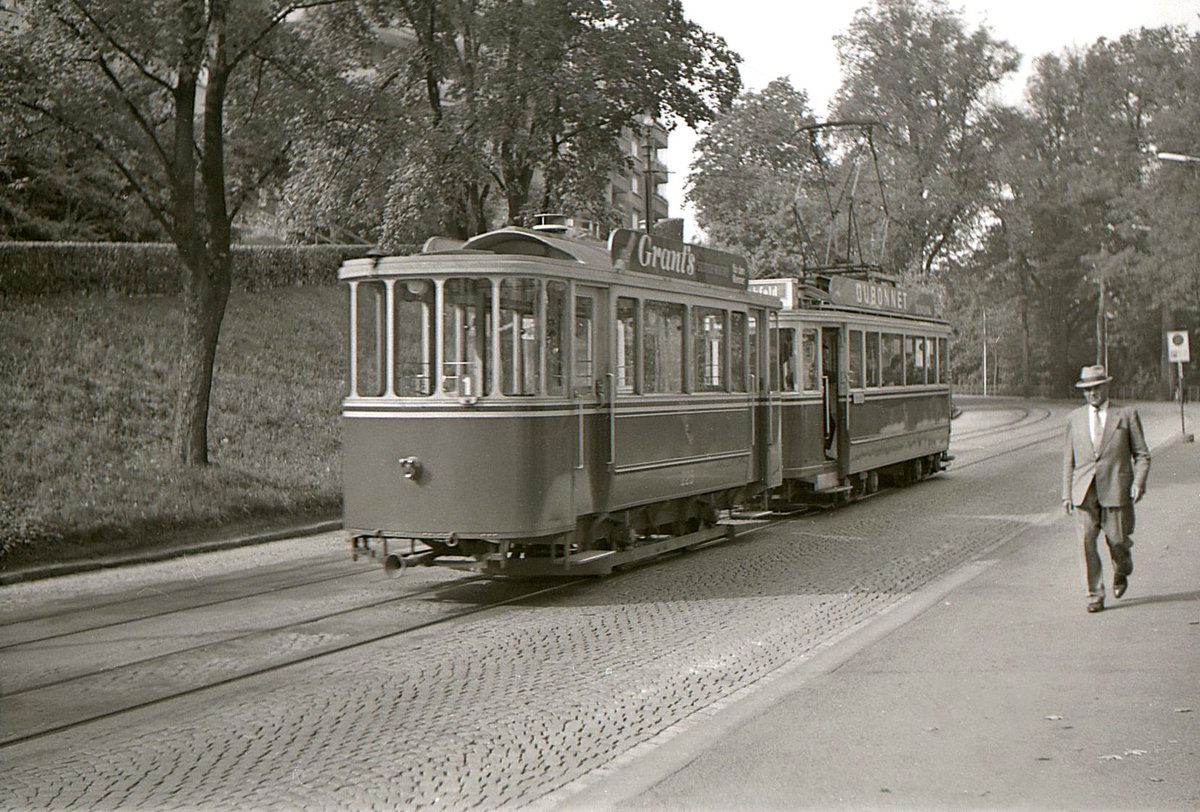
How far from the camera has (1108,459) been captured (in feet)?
30.6

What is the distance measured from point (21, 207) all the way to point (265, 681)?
24.6m

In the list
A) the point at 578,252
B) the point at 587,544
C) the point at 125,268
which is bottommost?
the point at 587,544

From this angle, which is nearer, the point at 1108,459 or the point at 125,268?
the point at 1108,459

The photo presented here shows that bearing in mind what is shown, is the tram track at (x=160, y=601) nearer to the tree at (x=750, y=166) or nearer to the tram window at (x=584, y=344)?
the tram window at (x=584, y=344)

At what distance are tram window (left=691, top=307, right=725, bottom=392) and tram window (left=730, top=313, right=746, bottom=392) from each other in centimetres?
29

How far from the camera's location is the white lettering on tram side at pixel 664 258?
12442 millimetres

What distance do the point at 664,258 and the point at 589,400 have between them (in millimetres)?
2167

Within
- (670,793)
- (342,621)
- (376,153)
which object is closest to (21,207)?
(376,153)

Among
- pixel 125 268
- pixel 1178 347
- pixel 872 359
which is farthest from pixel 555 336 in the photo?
pixel 1178 347

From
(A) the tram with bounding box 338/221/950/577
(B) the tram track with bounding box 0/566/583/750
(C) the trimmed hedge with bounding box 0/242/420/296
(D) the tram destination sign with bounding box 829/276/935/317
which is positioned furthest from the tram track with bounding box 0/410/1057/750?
(C) the trimmed hedge with bounding box 0/242/420/296

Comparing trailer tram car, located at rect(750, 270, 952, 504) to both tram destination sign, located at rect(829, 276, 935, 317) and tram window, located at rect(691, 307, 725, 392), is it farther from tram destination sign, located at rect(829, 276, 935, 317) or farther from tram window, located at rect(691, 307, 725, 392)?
tram window, located at rect(691, 307, 725, 392)

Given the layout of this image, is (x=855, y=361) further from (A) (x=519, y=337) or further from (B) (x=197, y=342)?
(A) (x=519, y=337)

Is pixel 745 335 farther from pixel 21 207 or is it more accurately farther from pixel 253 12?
pixel 21 207

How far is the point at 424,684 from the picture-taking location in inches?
311
